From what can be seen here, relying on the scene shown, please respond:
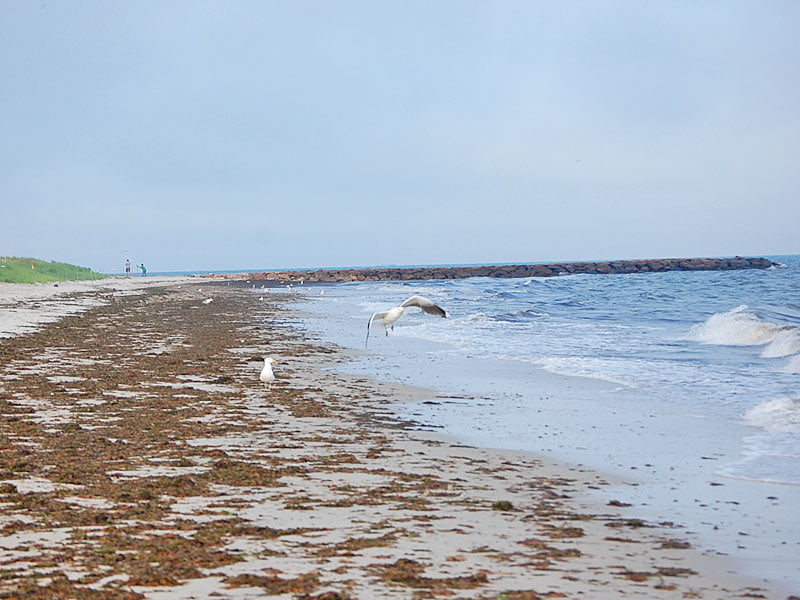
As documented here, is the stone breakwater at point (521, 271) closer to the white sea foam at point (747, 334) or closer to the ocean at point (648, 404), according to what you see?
the ocean at point (648, 404)

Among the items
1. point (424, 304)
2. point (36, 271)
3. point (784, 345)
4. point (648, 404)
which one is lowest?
point (648, 404)

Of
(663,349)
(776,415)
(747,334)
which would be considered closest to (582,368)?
(663,349)

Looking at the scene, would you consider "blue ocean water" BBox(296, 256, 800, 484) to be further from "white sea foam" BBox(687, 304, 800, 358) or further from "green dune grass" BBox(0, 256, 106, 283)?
"green dune grass" BBox(0, 256, 106, 283)

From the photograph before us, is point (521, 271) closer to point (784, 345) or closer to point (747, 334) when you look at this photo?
point (747, 334)

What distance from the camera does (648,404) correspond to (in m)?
9.64

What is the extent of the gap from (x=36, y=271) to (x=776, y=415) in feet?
190

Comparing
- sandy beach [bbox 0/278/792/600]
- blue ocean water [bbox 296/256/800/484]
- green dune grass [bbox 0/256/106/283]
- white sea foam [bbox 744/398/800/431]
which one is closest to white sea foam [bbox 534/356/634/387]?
blue ocean water [bbox 296/256/800/484]

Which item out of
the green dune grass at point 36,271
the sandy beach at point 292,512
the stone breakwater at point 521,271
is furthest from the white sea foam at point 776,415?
the stone breakwater at point 521,271

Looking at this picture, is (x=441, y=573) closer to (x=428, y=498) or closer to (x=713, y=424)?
(x=428, y=498)

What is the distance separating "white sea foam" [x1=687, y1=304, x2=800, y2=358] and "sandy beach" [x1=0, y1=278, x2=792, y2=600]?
9.00 m

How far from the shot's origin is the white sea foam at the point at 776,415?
26.7 ft

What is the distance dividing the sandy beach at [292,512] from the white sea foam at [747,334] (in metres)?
9.00

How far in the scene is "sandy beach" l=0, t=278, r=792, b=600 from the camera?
3879 mm

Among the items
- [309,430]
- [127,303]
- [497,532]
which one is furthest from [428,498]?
[127,303]
